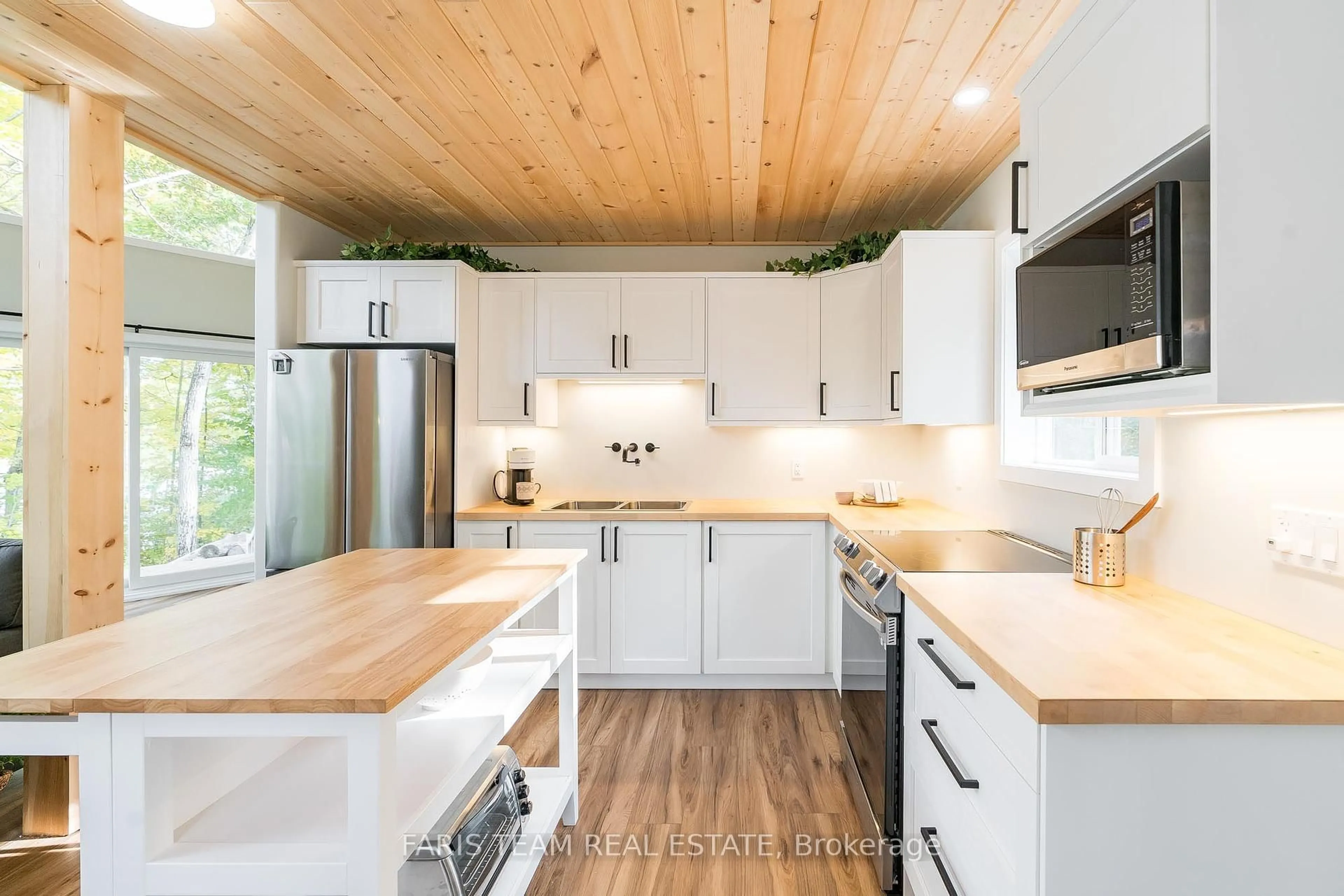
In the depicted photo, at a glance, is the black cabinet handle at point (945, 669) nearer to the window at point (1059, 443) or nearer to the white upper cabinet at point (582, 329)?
the window at point (1059, 443)

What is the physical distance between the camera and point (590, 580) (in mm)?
3359

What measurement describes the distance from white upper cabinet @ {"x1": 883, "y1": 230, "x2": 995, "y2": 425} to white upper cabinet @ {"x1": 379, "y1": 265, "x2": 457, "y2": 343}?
86.4 inches

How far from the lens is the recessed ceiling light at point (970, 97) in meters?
2.22

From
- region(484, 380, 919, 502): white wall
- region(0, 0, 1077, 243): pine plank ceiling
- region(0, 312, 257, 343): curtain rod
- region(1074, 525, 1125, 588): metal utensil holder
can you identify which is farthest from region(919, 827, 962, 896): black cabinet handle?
region(0, 312, 257, 343): curtain rod

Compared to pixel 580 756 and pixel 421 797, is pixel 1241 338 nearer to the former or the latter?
pixel 421 797

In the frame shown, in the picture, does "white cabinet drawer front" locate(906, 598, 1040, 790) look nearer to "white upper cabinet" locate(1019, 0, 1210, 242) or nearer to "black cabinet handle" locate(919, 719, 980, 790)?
"black cabinet handle" locate(919, 719, 980, 790)

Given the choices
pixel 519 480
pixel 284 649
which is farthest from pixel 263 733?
pixel 519 480

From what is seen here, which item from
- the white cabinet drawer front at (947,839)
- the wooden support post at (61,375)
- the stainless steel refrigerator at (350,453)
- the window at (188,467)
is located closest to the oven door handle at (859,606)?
the white cabinet drawer front at (947,839)

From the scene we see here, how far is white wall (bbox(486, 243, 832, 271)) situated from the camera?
3.95 metres

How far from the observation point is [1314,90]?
40.1 inches

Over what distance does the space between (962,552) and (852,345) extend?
5.01 ft

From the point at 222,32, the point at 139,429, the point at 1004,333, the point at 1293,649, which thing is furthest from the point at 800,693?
the point at 139,429

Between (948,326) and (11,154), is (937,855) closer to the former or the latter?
(948,326)

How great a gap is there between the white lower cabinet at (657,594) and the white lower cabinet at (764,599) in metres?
0.07
